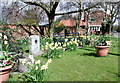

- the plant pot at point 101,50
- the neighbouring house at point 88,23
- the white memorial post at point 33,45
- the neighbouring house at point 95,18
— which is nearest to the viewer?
the plant pot at point 101,50

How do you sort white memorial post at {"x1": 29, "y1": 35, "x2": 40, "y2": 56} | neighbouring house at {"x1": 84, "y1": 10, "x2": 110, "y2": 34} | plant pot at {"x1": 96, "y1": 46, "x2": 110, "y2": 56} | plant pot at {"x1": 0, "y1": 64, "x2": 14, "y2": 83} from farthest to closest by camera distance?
neighbouring house at {"x1": 84, "y1": 10, "x2": 110, "y2": 34} < white memorial post at {"x1": 29, "y1": 35, "x2": 40, "y2": 56} < plant pot at {"x1": 96, "y1": 46, "x2": 110, "y2": 56} < plant pot at {"x1": 0, "y1": 64, "x2": 14, "y2": 83}


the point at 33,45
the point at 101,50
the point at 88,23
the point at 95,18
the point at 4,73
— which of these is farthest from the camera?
the point at 95,18

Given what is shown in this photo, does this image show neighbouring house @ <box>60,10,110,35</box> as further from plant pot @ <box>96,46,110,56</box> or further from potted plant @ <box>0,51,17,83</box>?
potted plant @ <box>0,51,17,83</box>

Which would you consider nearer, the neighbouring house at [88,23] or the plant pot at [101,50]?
the plant pot at [101,50]

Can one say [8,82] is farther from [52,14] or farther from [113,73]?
[52,14]

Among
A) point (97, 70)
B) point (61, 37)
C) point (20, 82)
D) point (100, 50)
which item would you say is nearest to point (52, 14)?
point (61, 37)

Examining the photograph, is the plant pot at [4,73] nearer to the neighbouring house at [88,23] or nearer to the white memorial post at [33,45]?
the white memorial post at [33,45]

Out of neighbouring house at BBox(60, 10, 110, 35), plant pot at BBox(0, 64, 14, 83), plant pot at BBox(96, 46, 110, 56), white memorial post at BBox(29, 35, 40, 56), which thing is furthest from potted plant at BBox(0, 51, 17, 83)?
neighbouring house at BBox(60, 10, 110, 35)

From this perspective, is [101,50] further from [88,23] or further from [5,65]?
[88,23]

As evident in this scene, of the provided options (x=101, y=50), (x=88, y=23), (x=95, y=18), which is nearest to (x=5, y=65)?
(x=101, y=50)

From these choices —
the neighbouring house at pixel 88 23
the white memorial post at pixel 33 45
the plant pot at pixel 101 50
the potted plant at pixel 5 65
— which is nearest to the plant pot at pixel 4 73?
the potted plant at pixel 5 65

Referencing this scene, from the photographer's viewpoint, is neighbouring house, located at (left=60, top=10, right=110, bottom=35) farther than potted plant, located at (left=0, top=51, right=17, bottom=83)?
Yes

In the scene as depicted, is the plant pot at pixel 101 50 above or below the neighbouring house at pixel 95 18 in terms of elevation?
below

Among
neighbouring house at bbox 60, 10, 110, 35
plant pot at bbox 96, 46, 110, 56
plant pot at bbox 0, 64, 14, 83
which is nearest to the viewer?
plant pot at bbox 0, 64, 14, 83
